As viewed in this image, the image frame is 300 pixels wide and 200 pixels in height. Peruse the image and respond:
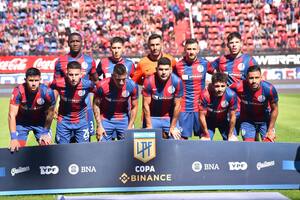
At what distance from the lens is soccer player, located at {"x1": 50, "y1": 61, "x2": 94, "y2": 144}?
1209 cm

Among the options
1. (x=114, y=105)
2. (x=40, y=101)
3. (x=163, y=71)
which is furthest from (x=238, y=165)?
(x=40, y=101)

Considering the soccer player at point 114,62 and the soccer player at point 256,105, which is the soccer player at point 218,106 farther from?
the soccer player at point 114,62

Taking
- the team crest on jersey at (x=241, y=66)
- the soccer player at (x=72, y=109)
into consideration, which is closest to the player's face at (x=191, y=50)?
the team crest on jersey at (x=241, y=66)

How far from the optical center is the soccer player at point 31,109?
1123cm

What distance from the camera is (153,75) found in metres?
12.0

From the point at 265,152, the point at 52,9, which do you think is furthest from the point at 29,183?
the point at 52,9

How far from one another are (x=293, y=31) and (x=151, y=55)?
23590mm

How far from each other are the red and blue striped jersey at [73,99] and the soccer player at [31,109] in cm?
44

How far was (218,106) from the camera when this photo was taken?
38.9 feet

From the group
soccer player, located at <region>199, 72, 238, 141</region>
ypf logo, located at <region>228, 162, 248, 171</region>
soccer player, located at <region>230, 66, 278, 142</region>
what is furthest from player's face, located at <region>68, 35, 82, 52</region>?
ypf logo, located at <region>228, 162, 248, 171</region>

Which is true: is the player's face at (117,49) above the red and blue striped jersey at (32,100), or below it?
above

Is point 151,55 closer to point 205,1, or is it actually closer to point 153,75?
point 153,75

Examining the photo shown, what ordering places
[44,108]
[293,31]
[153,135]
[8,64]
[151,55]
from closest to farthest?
[153,135], [44,108], [151,55], [8,64], [293,31]

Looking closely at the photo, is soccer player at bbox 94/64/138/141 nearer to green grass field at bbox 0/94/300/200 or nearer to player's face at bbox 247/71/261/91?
green grass field at bbox 0/94/300/200
